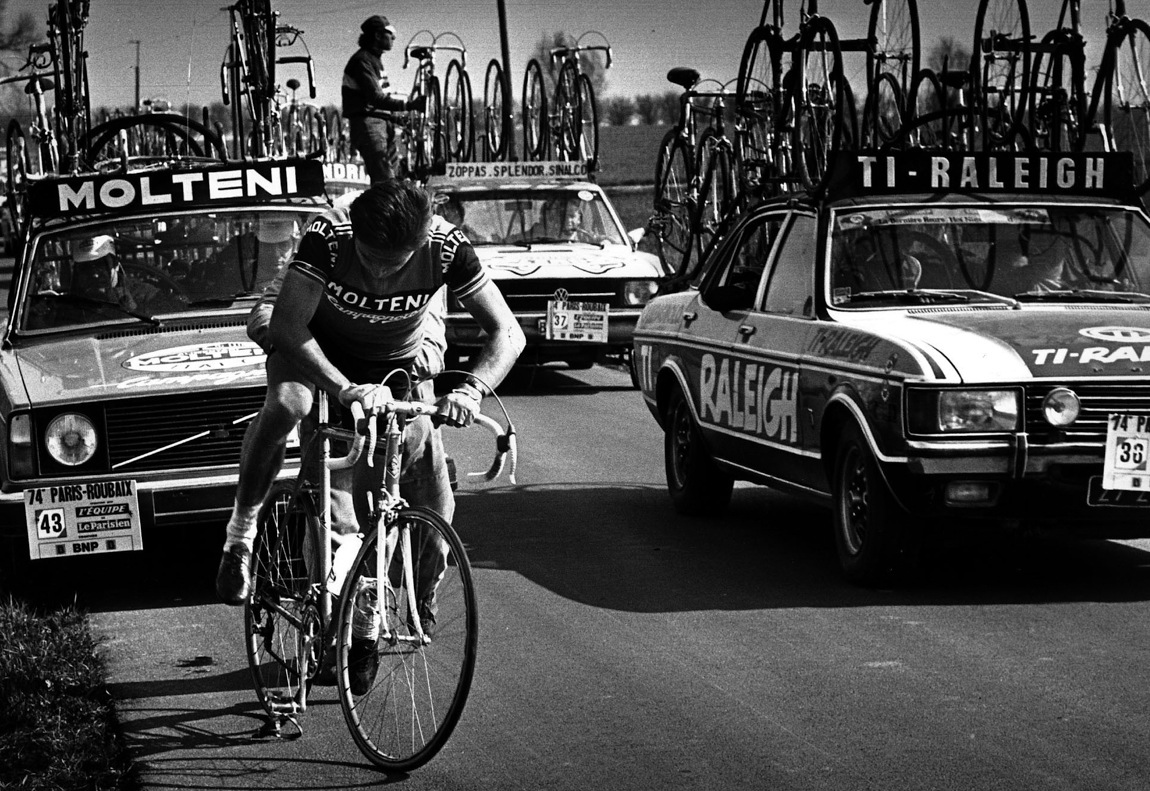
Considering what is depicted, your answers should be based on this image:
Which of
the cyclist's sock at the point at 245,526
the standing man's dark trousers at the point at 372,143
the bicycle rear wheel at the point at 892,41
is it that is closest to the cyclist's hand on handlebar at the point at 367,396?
the cyclist's sock at the point at 245,526

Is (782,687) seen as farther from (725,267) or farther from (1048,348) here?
(725,267)

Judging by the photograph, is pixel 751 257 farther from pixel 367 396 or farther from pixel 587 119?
pixel 587 119

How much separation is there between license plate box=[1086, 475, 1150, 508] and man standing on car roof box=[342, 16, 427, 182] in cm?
1098

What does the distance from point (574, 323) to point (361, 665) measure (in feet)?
34.7

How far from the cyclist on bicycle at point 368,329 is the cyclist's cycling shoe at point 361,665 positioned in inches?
8.5

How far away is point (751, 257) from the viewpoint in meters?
9.77

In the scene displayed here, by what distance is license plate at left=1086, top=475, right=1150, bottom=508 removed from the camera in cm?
706

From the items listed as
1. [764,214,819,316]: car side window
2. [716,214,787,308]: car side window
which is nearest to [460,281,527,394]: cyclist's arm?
[764,214,819,316]: car side window

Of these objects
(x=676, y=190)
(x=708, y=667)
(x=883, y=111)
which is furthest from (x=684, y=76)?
(x=708, y=667)

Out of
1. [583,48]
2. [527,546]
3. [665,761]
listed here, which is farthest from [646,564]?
[583,48]

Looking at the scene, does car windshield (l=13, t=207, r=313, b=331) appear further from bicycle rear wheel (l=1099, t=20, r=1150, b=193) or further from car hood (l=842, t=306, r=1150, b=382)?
bicycle rear wheel (l=1099, t=20, r=1150, b=193)

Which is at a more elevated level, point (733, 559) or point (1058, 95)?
point (1058, 95)

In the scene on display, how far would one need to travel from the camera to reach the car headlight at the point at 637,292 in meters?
15.9

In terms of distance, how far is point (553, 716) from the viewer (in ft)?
18.9
